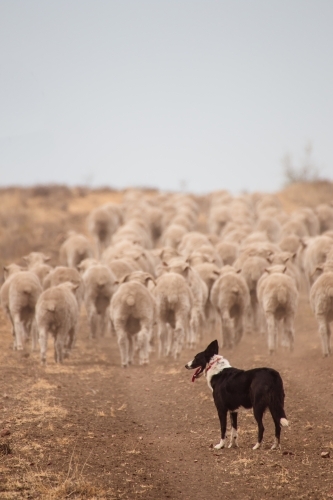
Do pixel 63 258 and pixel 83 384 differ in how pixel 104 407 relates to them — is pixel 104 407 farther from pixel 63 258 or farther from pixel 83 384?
pixel 63 258

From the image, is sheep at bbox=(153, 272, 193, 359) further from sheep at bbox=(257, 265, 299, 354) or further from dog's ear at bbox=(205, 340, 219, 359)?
dog's ear at bbox=(205, 340, 219, 359)

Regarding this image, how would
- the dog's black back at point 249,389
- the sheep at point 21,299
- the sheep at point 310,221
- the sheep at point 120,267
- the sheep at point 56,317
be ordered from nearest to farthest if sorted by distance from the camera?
the dog's black back at point 249,389 < the sheep at point 56,317 < the sheep at point 21,299 < the sheep at point 120,267 < the sheep at point 310,221

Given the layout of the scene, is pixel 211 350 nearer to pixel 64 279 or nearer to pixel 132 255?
pixel 64 279

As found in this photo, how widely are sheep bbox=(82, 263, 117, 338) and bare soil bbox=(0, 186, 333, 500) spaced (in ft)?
8.41

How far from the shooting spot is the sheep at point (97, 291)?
64.8 feet

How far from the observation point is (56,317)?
16.8 meters

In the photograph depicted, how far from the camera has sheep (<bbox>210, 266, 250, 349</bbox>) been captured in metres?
18.5

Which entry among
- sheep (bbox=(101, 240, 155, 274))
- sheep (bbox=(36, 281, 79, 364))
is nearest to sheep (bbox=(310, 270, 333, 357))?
sheep (bbox=(36, 281, 79, 364))

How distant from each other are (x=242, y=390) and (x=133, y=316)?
6.91m

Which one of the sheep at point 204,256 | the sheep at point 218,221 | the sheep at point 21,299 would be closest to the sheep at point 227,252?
the sheep at point 204,256

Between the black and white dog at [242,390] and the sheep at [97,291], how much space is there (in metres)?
8.37

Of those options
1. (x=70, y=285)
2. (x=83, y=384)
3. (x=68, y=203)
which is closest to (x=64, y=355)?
(x=70, y=285)

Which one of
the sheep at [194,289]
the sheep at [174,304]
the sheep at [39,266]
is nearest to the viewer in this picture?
the sheep at [174,304]

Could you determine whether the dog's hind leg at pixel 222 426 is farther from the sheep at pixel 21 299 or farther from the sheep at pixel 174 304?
the sheep at pixel 21 299
